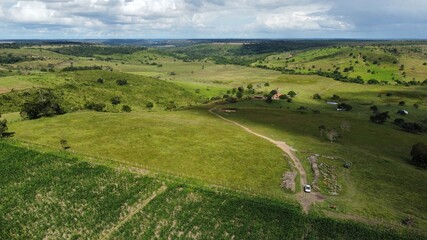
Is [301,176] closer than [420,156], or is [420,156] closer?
[301,176]

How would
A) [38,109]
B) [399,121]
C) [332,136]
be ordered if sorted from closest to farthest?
[332,136]
[38,109]
[399,121]

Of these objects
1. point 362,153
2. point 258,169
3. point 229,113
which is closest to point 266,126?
point 229,113

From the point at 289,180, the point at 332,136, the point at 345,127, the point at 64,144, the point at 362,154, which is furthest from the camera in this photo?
the point at 345,127

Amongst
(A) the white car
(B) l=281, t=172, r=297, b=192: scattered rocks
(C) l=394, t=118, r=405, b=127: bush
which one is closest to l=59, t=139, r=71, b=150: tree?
(B) l=281, t=172, r=297, b=192: scattered rocks

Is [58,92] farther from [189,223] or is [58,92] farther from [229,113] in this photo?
[189,223]

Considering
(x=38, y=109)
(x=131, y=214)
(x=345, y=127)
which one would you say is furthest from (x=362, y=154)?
(x=38, y=109)

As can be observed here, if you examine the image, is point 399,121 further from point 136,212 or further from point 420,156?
point 136,212

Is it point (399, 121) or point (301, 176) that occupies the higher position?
point (301, 176)
